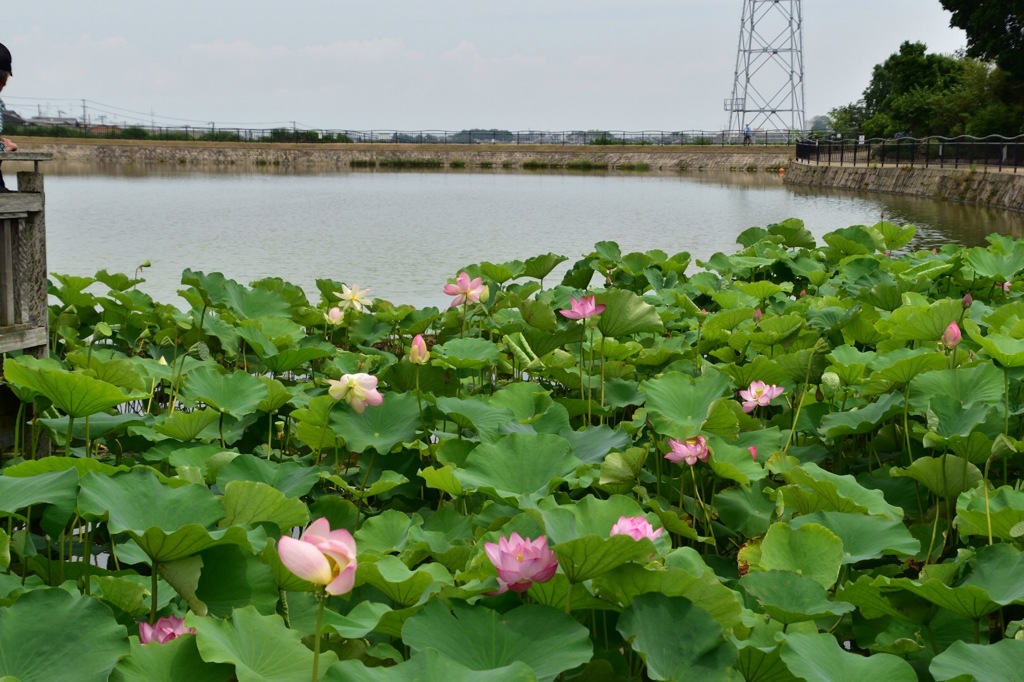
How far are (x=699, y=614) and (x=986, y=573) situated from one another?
57cm

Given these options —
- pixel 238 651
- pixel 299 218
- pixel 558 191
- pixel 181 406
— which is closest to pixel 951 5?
pixel 558 191

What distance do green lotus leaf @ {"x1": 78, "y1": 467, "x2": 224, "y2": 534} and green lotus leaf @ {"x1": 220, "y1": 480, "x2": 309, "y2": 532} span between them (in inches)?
1.7

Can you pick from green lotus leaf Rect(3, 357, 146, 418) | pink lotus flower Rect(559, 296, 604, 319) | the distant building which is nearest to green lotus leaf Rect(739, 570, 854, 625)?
pink lotus flower Rect(559, 296, 604, 319)

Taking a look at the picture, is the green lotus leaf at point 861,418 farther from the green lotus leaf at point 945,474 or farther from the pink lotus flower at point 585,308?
the pink lotus flower at point 585,308

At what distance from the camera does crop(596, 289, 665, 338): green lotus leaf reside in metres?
2.62

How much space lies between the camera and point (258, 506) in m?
1.64

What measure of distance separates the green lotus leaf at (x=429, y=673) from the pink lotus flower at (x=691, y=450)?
3.19 feet

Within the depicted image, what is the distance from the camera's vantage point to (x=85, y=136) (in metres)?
43.0

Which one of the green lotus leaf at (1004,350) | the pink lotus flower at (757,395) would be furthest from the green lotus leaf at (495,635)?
the pink lotus flower at (757,395)

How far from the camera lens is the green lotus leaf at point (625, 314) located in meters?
2.62

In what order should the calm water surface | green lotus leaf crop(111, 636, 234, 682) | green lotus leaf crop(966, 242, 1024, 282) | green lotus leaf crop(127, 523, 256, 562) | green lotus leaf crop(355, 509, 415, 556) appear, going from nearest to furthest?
green lotus leaf crop(111, 636, 234, 682) → green lotus leaf crop(127, 523, 256, 562) → green lotus leaf crop(355, 509, 415, 556) → green lotus leaf crop(966, 242, 1024, 282) → the calm water surface

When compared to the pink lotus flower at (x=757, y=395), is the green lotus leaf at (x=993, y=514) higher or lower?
lower

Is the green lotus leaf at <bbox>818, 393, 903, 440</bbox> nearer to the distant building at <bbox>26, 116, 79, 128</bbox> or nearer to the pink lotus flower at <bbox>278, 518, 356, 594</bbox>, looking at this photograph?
the pink lotus flower at <bbox>278, 518, 356, 594</bbox>

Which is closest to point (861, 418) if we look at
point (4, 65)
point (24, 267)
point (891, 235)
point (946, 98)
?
point (24, 267)
